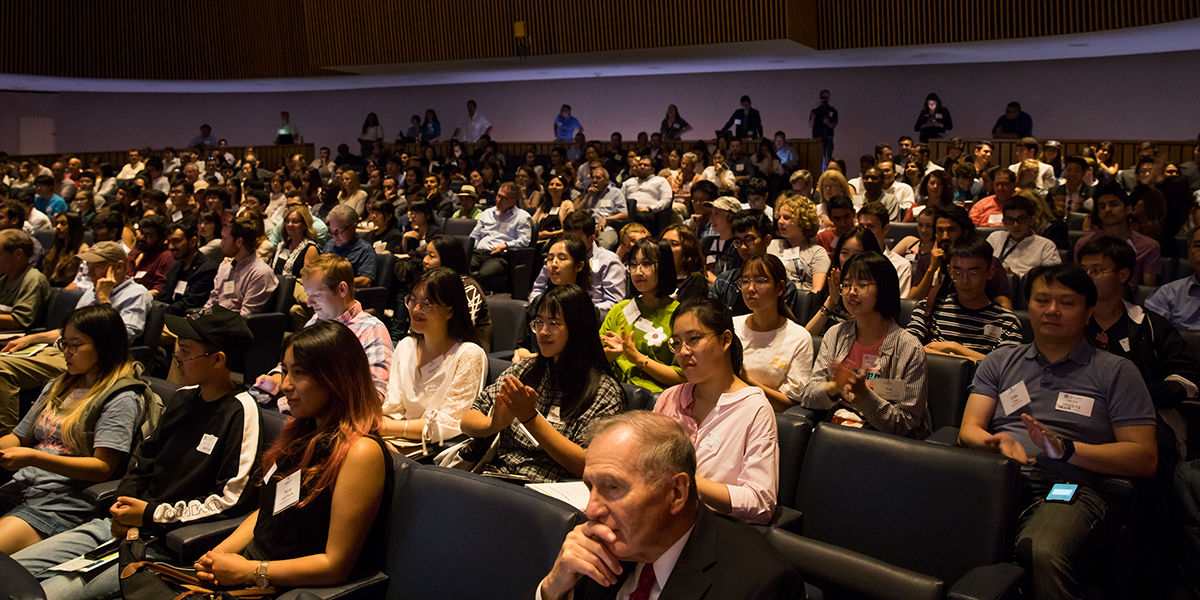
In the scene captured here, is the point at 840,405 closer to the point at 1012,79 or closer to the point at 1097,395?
the point at 1097,395

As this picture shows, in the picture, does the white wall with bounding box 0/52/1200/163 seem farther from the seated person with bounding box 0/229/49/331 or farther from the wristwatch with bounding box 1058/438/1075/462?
the seated person with bounding box 0/229/49/331

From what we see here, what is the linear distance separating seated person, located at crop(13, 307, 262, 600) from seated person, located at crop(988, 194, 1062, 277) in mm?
3943

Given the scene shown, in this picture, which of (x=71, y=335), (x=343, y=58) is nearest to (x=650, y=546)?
(x=71, y=335)

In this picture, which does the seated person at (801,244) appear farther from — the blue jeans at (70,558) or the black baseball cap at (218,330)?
the blue jeans at (70,558)

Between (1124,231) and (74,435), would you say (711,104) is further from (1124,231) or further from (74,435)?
(74,435)

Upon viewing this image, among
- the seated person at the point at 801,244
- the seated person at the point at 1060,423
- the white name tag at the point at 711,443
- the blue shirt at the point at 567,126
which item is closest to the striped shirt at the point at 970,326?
the seated person at the point at 1060,423

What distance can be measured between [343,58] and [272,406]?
9159mm

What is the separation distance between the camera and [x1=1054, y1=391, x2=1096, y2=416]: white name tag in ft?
7.68

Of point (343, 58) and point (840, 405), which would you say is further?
point (343, 58)

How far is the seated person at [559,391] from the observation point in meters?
2.47

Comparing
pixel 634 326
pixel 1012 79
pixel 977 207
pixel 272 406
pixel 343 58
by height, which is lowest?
pixel 272 406

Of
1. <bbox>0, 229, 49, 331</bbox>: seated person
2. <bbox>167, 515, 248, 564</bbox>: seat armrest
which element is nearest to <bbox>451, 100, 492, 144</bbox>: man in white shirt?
<bbox>0, 229, 49, 331</bbox>: seated person

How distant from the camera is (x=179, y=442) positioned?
102 inches

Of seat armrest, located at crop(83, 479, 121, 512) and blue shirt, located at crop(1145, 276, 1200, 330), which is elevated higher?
blue shirt, located at crop(1145, 276, 1200, 330)
